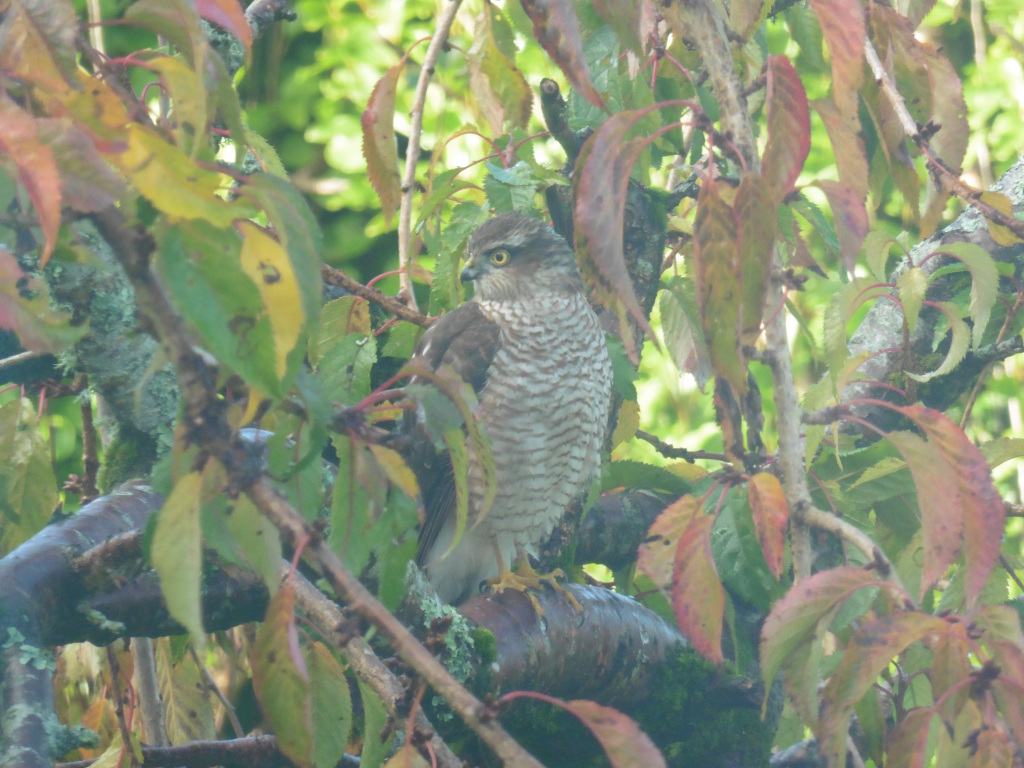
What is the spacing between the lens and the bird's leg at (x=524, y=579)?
225cm

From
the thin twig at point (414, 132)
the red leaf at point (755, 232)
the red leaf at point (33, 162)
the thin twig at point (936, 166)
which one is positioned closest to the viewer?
the red leaf at point (33, 162)

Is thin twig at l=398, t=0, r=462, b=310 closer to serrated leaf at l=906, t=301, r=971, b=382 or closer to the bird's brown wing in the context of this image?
the bird's brown wing

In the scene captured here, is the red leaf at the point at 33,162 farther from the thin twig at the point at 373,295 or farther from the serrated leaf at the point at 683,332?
the serrated leaf at the point at 683,332

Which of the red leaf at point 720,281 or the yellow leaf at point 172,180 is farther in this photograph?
the red leaf at point 720,281

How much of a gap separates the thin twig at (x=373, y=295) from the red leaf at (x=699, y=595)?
1.00m

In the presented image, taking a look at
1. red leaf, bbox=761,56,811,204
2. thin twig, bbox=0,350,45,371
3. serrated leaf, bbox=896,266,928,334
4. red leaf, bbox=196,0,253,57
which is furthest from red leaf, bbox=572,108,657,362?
thin twig, bbox=0,350,45,371

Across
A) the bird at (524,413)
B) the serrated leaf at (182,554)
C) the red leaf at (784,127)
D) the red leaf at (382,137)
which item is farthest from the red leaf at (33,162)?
the bird at (524,413)

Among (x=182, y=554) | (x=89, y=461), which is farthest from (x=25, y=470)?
(x=182, y=554)

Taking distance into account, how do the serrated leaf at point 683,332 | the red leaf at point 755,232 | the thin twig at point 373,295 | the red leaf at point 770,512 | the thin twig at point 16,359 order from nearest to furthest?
the red leaf at point 755,232 → the red leaf at point 770,512 → the thin twig at point 16,359 → the thin twig at point 373,295 → the serrated leaf at point 683,332

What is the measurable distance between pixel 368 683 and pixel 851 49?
90 centimetres

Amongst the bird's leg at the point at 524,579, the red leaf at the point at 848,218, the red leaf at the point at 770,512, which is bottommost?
the bird's leg at the point at 524,579

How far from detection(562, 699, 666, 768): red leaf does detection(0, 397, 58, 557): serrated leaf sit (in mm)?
1076

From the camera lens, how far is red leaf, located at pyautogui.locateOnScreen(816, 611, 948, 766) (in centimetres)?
102

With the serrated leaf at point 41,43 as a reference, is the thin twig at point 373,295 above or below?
below
